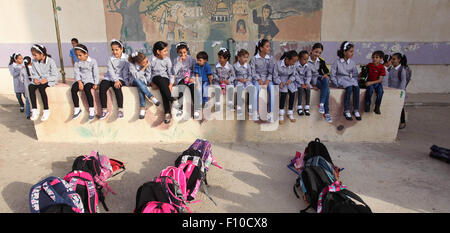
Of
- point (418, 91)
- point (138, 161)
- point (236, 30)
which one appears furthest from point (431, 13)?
point (138, 161)

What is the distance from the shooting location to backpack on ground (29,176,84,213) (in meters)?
2.31

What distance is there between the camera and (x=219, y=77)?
460 centimetres

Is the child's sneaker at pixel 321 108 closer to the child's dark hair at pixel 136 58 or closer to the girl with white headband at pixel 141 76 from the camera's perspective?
the girl with white headband at pixel 141 76

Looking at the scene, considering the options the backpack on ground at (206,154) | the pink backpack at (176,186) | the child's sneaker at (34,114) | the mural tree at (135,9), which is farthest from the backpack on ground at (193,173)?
the mural tree at (135,9)

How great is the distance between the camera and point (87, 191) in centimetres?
262

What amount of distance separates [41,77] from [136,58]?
70.4 inches

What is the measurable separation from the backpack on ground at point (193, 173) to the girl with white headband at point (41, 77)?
2.97 m

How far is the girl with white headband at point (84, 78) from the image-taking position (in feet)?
14.1

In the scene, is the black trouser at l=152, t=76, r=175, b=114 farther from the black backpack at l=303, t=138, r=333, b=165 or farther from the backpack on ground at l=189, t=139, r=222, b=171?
the black backpack at l=303, t=138, r=333, b=165

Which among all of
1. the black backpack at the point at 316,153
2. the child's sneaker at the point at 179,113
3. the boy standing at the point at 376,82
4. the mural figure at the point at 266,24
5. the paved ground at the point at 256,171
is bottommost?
the paved ground at the point at 256,171

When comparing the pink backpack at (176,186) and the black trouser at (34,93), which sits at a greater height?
the black trouser at (34,93)

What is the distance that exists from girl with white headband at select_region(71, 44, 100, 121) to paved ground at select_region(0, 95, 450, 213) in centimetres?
73

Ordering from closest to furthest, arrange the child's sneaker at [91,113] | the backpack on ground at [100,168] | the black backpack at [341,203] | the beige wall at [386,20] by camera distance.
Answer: the black backpack at [341,203] < the backpack on ground at [100,168] < the child's sneaker at [91,113] < the beige wall at [386,20]

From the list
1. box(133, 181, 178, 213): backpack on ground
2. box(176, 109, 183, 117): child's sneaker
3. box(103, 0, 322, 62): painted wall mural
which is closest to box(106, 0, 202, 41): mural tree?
box(103, 0, 322, 62): painted wall mural
